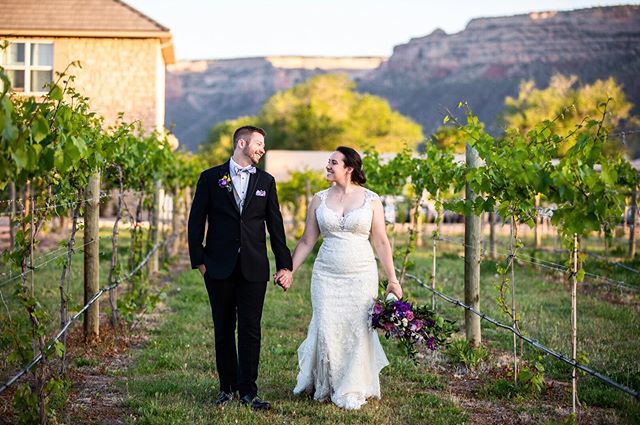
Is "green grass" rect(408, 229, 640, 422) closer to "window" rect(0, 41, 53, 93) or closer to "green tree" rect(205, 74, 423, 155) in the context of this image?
"window" rect(0, 41, 53, 93)

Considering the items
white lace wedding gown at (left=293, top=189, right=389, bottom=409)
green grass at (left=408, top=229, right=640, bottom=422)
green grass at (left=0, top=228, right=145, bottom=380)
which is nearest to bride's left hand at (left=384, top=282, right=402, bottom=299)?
white lace wedding gown at (left=293, top=189, right=389, bottom=409)

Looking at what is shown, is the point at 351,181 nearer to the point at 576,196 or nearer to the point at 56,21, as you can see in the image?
the point at 576,196

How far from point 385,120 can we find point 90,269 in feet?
255

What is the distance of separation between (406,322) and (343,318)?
1.56 ft

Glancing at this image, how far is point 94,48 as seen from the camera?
27859 mm

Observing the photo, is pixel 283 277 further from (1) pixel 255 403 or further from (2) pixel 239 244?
(1) pixel 255 403

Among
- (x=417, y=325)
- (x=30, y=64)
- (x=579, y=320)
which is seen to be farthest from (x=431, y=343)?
(x=30, y=64)

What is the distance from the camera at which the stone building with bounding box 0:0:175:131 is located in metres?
27.2

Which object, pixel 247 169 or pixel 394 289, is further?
pixel 394 289

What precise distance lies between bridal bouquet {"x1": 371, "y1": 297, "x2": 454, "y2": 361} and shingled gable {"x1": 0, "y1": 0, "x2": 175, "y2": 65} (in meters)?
23.2

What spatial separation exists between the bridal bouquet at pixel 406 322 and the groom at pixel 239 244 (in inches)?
27.9

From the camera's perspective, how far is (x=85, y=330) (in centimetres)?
786

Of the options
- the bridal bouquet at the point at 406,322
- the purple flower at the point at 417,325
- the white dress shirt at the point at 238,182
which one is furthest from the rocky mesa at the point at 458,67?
the white dress shirt at the point at 238,182

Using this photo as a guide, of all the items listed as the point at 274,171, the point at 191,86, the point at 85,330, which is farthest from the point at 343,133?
the point at 191,86
